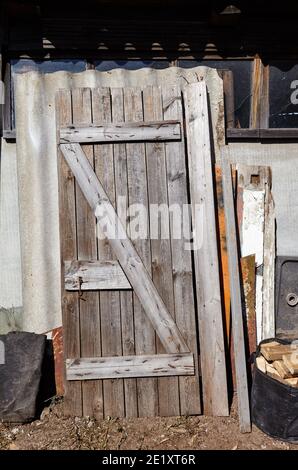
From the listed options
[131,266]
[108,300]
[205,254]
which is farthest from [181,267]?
[108,300]

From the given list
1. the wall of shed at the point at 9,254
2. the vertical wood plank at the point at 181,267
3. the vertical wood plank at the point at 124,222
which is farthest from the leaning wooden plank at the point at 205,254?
Result: the wall of shed at the point at 9,254

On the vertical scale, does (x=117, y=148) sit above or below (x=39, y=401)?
above

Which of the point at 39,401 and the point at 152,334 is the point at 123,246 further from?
the point at 39,401

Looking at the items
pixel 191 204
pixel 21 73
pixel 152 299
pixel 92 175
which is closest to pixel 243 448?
pixel 152 299

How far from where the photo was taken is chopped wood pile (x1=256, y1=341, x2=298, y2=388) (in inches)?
126

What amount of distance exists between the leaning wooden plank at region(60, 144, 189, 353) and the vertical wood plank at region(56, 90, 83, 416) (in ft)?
0.33

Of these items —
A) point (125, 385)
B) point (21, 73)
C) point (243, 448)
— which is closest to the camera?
point (243, 448)

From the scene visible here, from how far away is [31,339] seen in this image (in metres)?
3.58

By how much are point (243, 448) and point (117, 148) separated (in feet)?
7.67

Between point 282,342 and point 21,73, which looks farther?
point 21,73

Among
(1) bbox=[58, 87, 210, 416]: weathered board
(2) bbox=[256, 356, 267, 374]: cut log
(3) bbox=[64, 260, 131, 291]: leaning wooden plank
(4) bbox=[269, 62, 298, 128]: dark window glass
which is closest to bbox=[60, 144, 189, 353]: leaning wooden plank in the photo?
(1) bbox=[58, 87, 210, 416]: weathered board

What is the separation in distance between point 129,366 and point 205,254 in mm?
1026

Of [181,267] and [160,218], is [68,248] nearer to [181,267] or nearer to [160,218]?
[160,218]

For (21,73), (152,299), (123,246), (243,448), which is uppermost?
(21,73)
